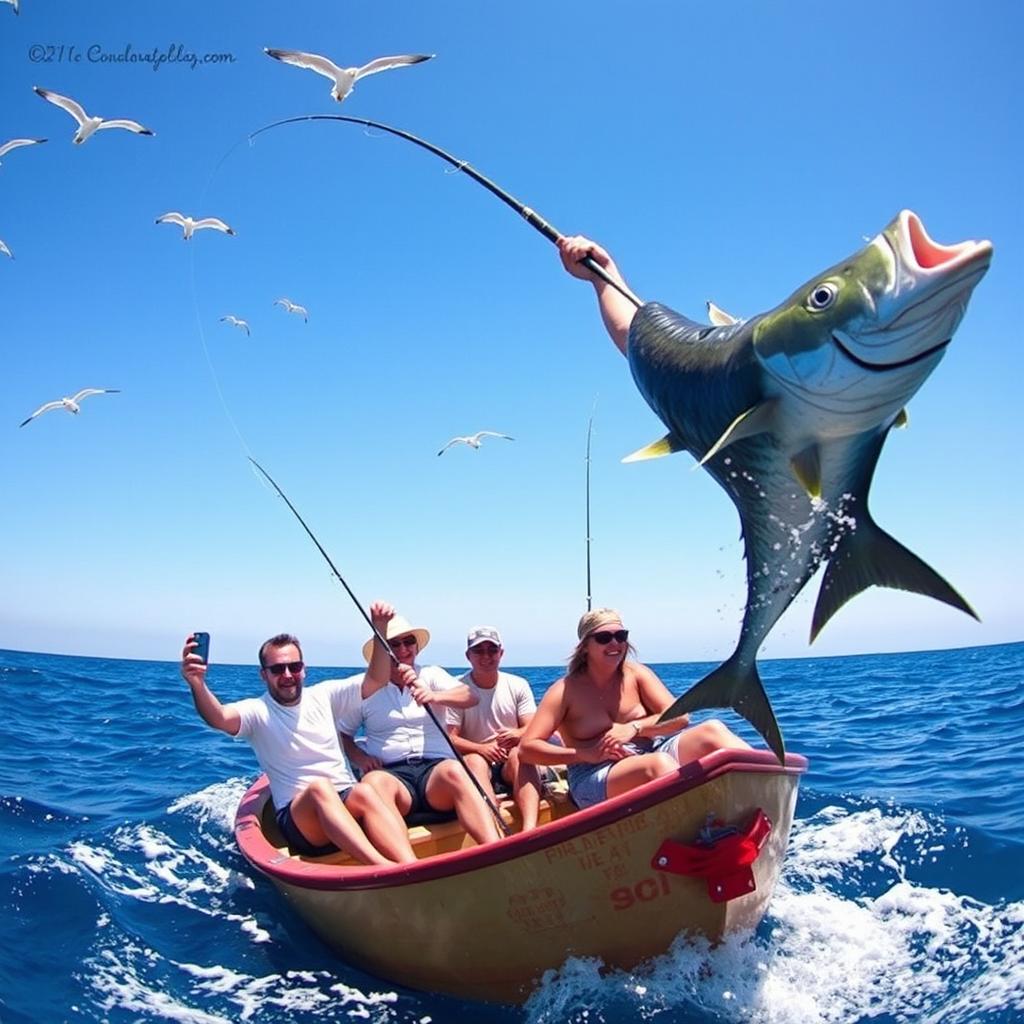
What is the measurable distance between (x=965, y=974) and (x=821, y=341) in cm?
417

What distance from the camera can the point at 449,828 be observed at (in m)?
6.17

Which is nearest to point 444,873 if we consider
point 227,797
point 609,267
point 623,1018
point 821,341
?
point 623,1018

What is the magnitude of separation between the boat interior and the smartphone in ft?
4.79

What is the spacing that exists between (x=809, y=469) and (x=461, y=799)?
162 inches

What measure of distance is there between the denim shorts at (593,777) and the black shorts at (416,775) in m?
1.33

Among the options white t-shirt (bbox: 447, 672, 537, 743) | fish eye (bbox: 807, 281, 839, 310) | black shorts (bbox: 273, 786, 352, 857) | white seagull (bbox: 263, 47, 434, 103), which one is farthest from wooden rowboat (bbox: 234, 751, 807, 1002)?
white seagull (bbox: 263, 47, 434, 103)

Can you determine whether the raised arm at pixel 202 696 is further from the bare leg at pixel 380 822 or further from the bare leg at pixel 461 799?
the bare leg at pixel 461 799

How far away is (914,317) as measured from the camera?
1.88 metres

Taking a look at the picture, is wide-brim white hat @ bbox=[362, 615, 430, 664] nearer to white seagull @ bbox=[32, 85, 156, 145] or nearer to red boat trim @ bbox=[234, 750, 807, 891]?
red boat trim @ bbox=[234, 750, 807, 891]

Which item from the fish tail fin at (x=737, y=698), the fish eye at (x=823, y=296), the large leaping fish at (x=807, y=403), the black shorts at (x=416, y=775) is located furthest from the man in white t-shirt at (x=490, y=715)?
the fish eye at (x=823, y=296)

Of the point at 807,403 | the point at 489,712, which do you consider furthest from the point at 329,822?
the point at 807,403

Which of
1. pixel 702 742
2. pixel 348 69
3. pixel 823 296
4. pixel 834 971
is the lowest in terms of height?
pixel 834 971

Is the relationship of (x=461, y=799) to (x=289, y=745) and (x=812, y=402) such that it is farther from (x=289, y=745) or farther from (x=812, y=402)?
(x=812, y=402)

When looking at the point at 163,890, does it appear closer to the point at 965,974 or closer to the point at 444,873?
the point at 444,873
